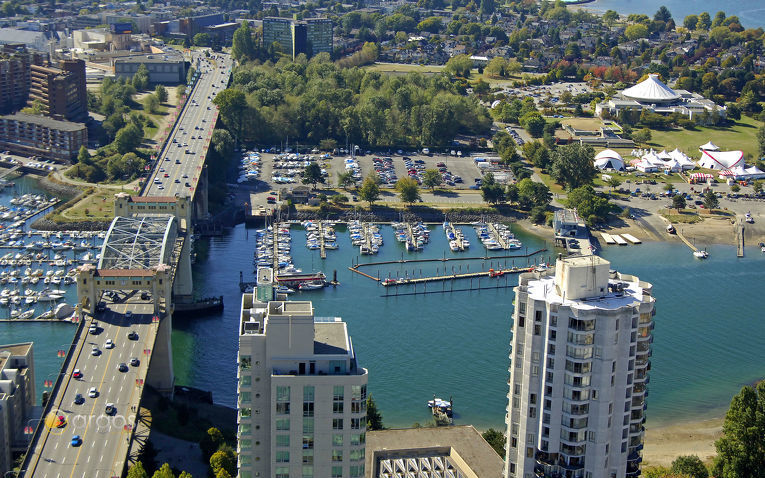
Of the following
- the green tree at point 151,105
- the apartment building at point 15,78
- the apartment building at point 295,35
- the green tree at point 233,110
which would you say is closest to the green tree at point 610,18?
the apartment building at point 295,35

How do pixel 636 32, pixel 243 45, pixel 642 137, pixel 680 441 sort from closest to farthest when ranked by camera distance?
1. pixel 680 441
2. pixel 642 137
3. pixel 243 45
4. pixel 636 32

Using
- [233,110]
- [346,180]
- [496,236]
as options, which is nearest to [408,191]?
[346,180]

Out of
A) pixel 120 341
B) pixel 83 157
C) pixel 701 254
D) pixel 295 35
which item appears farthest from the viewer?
pixel 295 35

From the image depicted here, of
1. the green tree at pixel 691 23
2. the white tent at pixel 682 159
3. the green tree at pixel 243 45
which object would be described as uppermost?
the green tree at pixel 691 23

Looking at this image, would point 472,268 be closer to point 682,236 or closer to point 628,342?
point 682,236

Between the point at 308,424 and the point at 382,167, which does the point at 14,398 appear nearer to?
the point at 308,424

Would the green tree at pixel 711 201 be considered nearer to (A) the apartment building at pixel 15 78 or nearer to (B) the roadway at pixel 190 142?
(B) the roadway at pixel 190 142

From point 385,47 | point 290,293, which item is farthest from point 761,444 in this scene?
point 385,47
